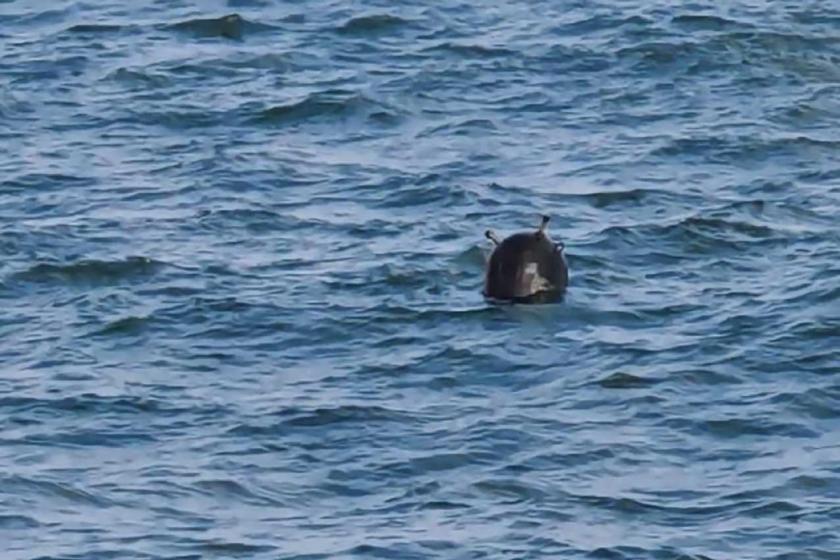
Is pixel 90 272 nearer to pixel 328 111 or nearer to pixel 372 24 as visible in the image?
pixel 328 111

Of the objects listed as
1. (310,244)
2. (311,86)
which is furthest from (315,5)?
(310,244)

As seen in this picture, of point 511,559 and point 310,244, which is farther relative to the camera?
point 310,244

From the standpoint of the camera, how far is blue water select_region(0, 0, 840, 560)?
21.0 m

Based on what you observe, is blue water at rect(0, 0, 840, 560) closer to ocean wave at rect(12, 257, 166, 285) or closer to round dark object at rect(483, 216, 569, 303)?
ocean wave at rect(12, 257, 166, 285)

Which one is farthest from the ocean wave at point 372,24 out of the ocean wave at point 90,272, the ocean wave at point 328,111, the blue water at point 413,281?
the ocean wave at point 90,272

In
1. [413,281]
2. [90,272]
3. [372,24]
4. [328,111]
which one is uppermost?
[372,24]

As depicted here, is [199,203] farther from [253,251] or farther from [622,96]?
[622,96]

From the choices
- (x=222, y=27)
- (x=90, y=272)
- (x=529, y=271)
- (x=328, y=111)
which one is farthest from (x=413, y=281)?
(x=222, y=27)

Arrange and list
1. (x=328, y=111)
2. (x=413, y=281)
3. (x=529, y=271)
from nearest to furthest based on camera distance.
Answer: (x=529, y=271), (x=413, y=281), (x=328, y=111)

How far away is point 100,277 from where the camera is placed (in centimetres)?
2638

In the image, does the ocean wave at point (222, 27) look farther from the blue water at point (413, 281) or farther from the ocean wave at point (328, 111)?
the ocean wave at point (328, 111)

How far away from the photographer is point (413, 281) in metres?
26.1

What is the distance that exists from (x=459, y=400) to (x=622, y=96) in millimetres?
9277

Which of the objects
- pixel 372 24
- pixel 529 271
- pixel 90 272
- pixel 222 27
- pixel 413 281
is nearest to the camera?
pixel 529 271
